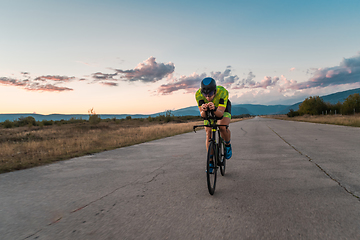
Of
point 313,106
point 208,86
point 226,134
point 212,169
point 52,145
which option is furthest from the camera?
point 313,106

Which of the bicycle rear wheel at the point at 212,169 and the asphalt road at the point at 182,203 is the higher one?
the bicycle rear wheel at the point at 212,169

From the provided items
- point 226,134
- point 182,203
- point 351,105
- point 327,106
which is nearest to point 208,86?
point 226,134

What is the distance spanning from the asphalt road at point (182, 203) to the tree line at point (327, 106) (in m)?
79.7

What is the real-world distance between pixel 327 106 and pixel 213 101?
10039 centimetres

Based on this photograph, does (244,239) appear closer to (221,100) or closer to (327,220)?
(327,220)

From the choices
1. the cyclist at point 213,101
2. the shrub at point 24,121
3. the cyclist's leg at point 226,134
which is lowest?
the cyclist's leg at point 226,134

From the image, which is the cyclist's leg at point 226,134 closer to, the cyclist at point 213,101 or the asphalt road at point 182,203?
the cyclist at point 213,101

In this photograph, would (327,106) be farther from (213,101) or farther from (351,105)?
(213,101)

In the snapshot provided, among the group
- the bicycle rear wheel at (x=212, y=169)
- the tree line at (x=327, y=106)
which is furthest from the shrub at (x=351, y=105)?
the bicycle rear wheel at (x=212, y=169)

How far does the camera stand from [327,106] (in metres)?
87.4

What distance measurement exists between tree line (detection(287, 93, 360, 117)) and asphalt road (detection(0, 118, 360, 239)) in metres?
79.7

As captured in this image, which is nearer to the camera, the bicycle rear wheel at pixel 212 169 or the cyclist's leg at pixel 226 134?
the bicycle rear wheel at pixel 212 169

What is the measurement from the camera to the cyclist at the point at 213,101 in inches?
162

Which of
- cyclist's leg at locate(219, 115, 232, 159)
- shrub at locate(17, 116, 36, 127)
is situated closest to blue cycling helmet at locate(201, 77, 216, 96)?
cyclist's leg at locate(219, 115, 232, 159)
